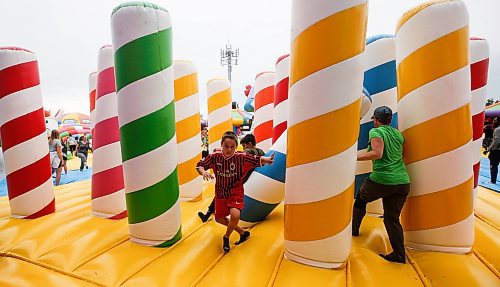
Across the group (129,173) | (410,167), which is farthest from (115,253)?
(410,167)

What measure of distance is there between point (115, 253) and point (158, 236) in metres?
0.29

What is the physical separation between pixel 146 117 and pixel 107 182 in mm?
1012

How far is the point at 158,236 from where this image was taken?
80.4 inches

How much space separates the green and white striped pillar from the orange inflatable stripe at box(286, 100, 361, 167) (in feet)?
3.29

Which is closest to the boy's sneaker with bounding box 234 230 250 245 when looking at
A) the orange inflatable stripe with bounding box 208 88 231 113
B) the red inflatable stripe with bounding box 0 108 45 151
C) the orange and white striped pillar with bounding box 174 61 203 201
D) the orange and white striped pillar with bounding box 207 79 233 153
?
the orange and white striped pillar with bounding box 174 61 203 201

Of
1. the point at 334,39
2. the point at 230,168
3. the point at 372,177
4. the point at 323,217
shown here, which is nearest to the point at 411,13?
the point at 334,39

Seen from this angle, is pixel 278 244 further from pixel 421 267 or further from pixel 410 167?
pixel 410 167

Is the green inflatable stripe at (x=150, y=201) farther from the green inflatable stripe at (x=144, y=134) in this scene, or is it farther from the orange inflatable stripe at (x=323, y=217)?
the orange inflatable stripe at (x=323, y=217)

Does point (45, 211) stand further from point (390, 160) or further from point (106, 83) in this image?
point (390, 160)

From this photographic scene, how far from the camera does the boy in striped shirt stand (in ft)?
6.74

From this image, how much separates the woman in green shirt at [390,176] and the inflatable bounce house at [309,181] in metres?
0.12

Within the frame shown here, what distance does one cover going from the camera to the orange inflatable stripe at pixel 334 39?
5.20 ft

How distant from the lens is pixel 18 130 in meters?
2.64

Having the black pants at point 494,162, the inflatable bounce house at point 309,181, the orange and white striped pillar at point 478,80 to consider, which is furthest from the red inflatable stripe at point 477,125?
the black pants at point 494,162
